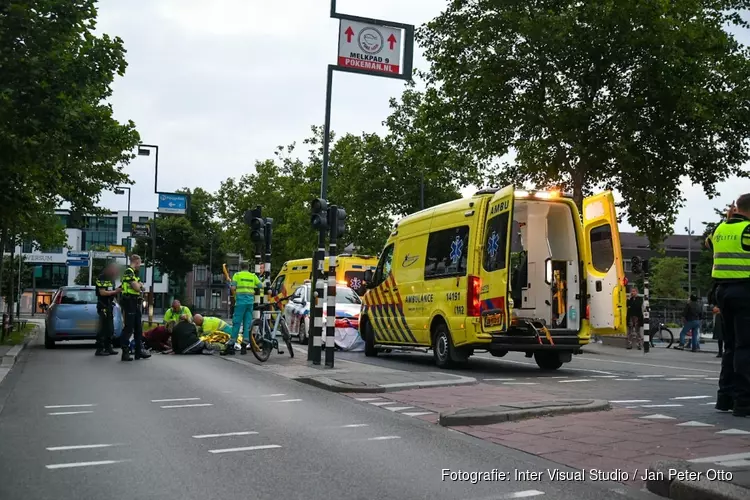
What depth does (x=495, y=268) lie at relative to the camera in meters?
13.4

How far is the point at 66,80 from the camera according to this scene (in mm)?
15133

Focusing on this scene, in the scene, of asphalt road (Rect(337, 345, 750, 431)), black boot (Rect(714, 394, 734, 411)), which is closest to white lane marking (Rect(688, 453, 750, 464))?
asphalt road (Rect(337, 345, 750, 431))

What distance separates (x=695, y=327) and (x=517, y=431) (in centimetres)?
1979

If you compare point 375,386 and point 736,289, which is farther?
point 375,386

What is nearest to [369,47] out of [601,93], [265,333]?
[265,333]

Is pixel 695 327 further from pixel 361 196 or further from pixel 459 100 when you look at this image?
pixel 361 196

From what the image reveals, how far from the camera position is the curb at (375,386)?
34.4ft

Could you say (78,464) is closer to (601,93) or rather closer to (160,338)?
(160,338)

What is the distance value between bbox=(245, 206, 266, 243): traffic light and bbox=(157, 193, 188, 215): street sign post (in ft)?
62.0

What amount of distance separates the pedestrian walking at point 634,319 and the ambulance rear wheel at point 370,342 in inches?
415

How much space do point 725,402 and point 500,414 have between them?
237 cm

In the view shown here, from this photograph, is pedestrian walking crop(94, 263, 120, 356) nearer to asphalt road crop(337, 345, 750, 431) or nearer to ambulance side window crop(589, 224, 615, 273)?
asphalt road crop(337, 345, 750, 431)

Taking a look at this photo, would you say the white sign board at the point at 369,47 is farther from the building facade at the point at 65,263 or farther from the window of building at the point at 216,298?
the window of building at the point at 216,298

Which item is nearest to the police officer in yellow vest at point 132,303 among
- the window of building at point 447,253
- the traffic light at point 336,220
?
the traffic light at point 336,220
